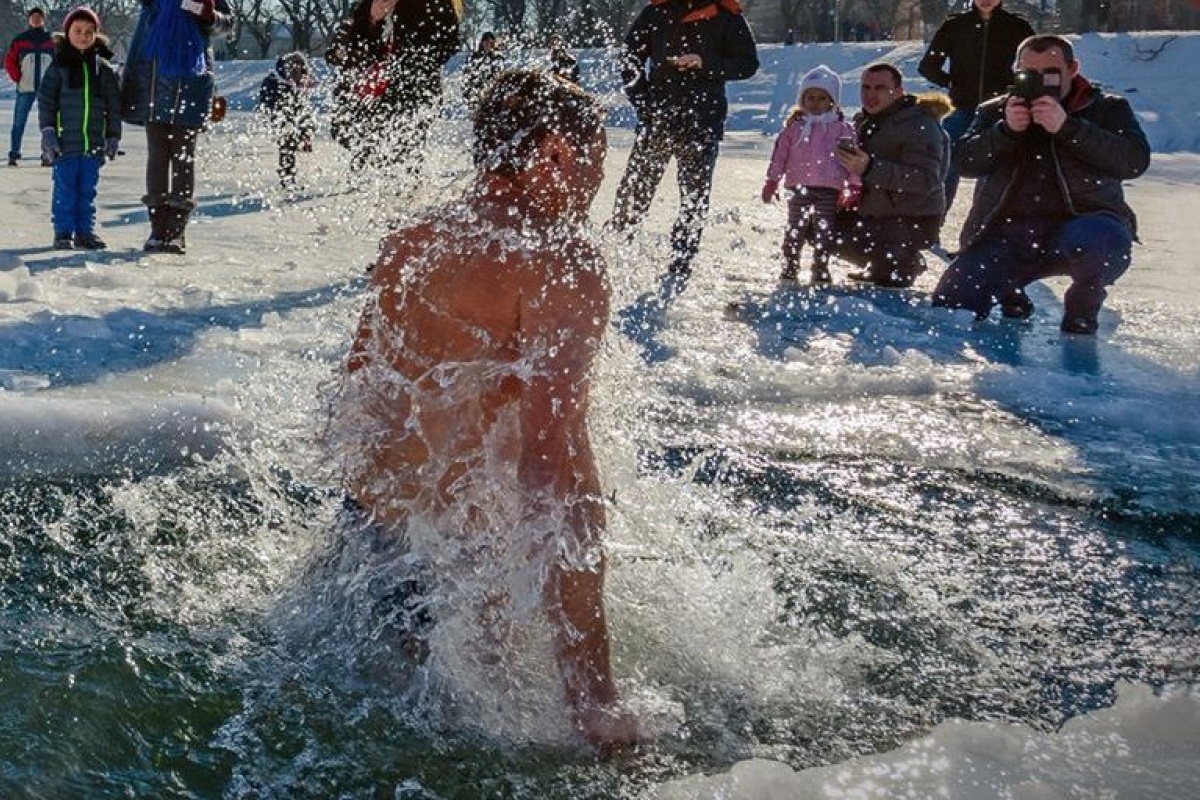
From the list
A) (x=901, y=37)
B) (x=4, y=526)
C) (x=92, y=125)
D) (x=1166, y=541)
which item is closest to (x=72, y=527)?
(x=4, y=526)

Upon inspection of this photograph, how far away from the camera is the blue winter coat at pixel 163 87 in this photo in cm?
686

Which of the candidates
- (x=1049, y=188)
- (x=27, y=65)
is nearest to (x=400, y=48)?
(x=1049, y=188)

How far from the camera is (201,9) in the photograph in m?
6.79

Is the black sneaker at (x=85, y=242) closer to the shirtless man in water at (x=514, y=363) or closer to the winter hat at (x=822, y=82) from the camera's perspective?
Answer: the winter hat at (x=822, y=82)

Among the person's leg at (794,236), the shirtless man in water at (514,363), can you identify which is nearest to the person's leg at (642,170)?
the person's leg at (794,236)

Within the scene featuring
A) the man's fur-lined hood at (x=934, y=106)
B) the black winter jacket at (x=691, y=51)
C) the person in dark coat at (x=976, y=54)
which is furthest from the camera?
the person in dark coat at (x=976, y=54)

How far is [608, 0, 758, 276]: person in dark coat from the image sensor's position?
7.44 m

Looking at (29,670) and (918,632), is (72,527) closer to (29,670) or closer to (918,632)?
(29,670)

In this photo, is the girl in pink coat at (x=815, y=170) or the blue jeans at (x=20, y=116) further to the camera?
the blue jeans at (x=20, y=116)

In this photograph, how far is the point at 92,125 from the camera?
7.16m

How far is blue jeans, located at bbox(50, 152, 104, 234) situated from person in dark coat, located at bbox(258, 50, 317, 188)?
3087mm

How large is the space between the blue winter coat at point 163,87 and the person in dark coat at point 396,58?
0.72 metres

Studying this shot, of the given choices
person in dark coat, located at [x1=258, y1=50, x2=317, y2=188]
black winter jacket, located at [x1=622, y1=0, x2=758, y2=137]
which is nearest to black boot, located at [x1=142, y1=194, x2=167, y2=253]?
black winter jacket, located at [x1=622, y1=0, x2=758, y2=137]

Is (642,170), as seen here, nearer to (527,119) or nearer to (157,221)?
(157,221)
